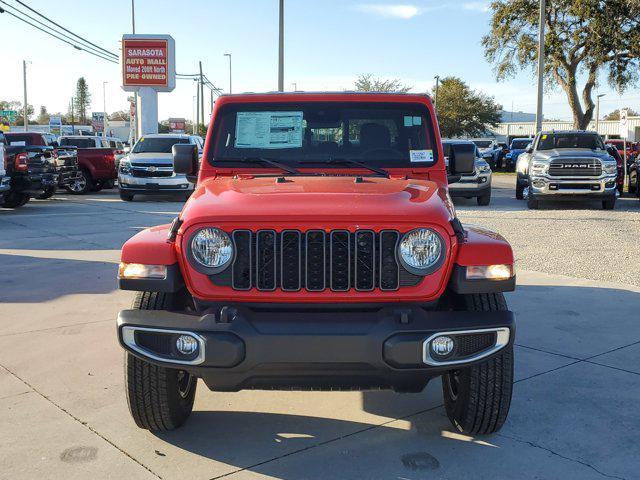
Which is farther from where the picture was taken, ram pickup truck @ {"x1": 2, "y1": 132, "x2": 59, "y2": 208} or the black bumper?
ram pickup truck @ {"x1": 2, "y1": 132, "x2": 59, "y2": 208}

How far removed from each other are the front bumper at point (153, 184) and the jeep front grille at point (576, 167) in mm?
9215

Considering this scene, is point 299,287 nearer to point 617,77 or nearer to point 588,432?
point 588,432

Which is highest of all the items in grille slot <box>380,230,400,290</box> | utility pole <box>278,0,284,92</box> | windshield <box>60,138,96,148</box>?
utility pole <box>278,0,284,92</box>

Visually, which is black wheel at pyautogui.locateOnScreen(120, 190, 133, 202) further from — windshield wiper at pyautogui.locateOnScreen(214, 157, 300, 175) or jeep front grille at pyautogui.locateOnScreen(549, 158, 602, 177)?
windshield wiper at pyautogui.locateOnScreen(214, 157, 300, 175)

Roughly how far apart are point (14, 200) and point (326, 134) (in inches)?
557

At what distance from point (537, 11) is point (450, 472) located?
117ft

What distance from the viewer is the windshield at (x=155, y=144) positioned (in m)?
19.3

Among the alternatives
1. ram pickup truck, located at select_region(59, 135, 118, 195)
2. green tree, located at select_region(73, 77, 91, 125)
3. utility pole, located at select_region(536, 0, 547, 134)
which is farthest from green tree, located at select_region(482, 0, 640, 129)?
green tree, located at select_region(73, 77, 91, 125)

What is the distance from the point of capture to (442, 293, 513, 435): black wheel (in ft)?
11.3

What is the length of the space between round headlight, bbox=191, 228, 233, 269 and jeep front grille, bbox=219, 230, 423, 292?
0.13 feet

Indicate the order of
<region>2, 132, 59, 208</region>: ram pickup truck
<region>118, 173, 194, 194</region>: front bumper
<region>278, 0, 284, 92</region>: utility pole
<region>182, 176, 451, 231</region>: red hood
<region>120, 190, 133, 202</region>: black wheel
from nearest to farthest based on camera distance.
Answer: <region>182, 176, 451, 231</region>: red hood, <region>2, 132, 59, 208</region>: ram pickup truck, <region>118, 173, 194, 194</region>: front bumper, <region>120, 190, 133, 202</region>: black wheel, <region>278, 0, 284, 92</region>: utility pole

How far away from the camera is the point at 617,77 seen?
35.4 meters

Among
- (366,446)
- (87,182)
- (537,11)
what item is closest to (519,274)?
(366,446)

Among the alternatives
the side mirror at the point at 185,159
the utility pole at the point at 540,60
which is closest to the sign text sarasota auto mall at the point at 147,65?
the utility pole at the point at 540,60
